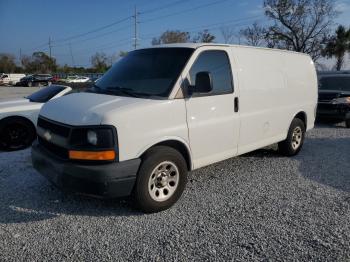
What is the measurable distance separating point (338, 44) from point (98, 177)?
47.4 meters

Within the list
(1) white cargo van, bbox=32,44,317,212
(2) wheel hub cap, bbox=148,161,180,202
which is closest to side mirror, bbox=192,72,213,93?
(1) white cargo van, bbox=32,44,317,212

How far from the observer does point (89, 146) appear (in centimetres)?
362

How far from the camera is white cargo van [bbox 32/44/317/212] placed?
143 inches

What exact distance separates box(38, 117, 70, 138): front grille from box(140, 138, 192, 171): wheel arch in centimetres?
90

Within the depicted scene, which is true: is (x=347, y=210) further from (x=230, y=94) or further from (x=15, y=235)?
(x=15, y=235)

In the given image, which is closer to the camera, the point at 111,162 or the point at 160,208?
the point at 111,162

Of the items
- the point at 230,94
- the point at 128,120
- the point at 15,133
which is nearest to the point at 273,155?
the point at 230,94

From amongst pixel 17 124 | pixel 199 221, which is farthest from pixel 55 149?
pixel 17 124

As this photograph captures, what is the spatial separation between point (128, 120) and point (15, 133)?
14.6ft

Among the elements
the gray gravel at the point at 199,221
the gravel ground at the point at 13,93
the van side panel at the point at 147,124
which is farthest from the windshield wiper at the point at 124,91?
the gravel ground at the point at 13,93

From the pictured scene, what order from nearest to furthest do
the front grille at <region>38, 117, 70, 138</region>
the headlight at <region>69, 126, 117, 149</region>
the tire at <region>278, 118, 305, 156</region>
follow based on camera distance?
the headlight at <region>69, 126, 117, 149</region>, the front grille at <region>38, 117, 70, 138</region>, the tire at <region>278, 118, 305, 156</region>

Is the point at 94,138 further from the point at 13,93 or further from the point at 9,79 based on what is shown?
the point at 9,79

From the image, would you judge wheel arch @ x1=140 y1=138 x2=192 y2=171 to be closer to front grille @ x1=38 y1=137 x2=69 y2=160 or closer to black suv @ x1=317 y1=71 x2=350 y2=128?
front grille @ x1=38 y1=137 x2=69 y2=160

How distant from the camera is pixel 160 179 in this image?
4.09 m
